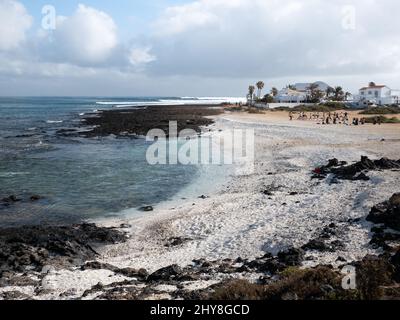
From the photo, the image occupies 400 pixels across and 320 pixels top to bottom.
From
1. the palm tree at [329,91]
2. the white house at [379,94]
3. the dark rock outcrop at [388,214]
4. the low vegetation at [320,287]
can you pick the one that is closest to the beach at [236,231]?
the dark rock outcrop at [388,214]

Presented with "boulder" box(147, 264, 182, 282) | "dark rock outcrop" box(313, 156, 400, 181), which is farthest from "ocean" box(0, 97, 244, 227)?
"boulder" box(147, 264, 182, 282)

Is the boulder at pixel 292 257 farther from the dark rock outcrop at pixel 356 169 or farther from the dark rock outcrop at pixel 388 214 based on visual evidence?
the dark rock outcrop at pixel 356 169

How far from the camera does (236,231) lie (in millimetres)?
13352

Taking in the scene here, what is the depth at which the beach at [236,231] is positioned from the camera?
31.7 ft

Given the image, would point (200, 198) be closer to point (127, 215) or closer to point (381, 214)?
point (127, 215)

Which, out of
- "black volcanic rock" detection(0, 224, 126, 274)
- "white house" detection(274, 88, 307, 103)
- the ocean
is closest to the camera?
"black volcanic rock" detection(0, 224, 126, 274)

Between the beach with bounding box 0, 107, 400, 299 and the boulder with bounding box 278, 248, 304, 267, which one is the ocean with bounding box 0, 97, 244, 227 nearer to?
the beach with bounding box 0, 107, 400, 299

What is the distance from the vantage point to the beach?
9656 millimetres

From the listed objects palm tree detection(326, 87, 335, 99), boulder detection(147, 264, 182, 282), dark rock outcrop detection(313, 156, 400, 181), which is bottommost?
boulder detection(147, 264, 182, 282)

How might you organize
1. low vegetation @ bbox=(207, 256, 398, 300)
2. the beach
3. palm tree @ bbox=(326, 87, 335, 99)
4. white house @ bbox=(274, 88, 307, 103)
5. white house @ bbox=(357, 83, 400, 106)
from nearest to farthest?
low vegetation @ bbox=(207, 256, 398, 300) → the beach → white house @ bbox=(357, 83, 400, 106) → white house @ bbox=(274, 88, 307, 103) → palm tree @ bbox=(326, 87, 335, 99)

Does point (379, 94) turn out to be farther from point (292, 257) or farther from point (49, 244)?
point (49, 244)

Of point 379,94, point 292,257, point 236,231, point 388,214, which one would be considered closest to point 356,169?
point 388,214

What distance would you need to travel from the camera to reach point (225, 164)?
85.5ft
